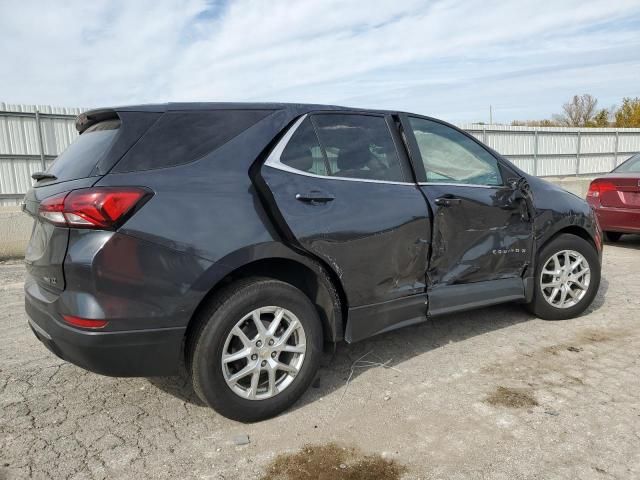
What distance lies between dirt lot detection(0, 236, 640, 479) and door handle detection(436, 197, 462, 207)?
43.9 inches

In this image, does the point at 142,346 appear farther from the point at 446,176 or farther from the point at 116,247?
the point at 446,176

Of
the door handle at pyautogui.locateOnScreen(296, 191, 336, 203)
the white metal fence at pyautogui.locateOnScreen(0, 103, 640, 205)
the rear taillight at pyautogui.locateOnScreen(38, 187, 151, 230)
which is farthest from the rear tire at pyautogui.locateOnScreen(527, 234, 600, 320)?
the white metal fence at pyautogui.locateOnScreen(0, 103, 640, 205)

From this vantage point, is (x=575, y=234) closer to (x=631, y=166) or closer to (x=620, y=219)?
(x=620, y=219)

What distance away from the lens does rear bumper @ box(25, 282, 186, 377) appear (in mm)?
2428

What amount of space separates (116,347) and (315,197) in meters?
1.32

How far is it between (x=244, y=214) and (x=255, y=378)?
2.93ft

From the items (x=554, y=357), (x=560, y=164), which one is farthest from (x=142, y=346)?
(x=560, y=164)

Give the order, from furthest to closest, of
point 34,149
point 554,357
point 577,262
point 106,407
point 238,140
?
1. point 34,149
2. point 577,262
3. point 554,357
4. point 106,407
5. point 238,140

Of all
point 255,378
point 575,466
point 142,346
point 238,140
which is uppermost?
point 238,140

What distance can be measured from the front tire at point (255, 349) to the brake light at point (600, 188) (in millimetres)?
6188

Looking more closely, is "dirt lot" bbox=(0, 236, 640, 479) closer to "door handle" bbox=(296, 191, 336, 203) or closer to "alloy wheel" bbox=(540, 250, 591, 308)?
"alloy wheel" bbox=(540, 250, 591, 308)

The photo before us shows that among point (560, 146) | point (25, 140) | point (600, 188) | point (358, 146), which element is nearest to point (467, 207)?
point (358, 146)

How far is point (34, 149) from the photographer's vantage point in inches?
447

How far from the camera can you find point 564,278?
4.34 metres
